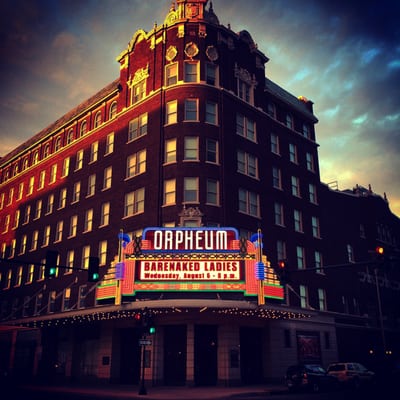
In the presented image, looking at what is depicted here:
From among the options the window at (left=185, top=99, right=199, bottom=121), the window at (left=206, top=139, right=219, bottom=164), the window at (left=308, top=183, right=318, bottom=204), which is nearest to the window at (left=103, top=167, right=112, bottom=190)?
the window at (left=185, top=99, right=199, bottom=121)

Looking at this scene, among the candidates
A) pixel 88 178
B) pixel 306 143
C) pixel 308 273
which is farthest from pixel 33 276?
pixel 306 143

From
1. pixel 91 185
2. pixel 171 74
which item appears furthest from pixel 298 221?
pixel 91 185

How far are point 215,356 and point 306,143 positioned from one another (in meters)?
27.9

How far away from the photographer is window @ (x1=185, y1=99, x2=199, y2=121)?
39.7 metres

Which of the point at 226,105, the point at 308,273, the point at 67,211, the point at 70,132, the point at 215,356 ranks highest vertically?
the point at 70,132

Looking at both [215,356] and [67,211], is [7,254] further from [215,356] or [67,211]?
[215,356]

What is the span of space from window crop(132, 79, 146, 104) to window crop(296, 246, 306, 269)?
2169 centimetres

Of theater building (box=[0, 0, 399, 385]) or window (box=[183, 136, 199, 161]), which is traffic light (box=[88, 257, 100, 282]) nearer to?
theater building (box=[0, 0, 399, 385])

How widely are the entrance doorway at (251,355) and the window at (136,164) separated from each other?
54.9ft

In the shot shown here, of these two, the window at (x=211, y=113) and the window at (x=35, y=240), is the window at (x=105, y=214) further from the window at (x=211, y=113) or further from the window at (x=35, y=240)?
the window at (x=35, y=240)

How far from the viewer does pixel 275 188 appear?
45.1 metres

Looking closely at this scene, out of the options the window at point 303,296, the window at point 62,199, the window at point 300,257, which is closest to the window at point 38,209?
the window at point 62,199

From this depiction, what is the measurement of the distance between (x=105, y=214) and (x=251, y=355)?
19.0 meters

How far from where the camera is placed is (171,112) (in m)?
40.6
